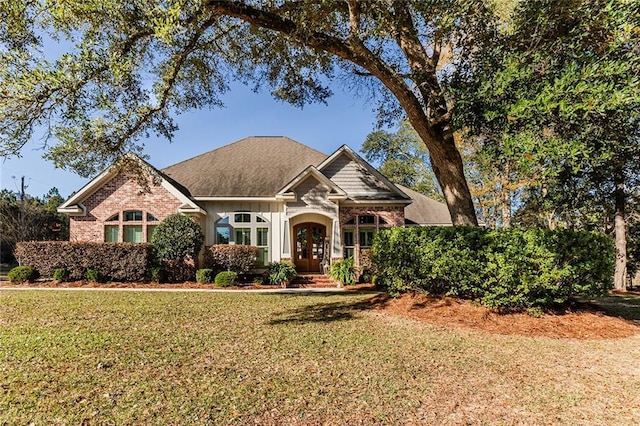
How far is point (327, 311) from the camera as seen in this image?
30.2 feet

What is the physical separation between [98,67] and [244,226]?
986cm

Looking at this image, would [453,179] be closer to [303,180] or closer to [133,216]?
[303,180]

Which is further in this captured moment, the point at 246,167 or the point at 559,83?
the point at 246,167

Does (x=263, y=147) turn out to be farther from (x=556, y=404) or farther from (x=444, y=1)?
(x=556, y=404)

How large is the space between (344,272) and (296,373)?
10077 millimetres

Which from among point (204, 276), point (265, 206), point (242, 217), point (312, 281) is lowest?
point (312, 281)

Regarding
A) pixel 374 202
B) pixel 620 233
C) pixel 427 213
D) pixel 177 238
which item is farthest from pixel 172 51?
pixel 620 233

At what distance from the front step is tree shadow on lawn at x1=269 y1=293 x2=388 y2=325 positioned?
13.3ft

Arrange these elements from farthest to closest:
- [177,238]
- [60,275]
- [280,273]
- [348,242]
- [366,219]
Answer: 1. [348,242]
2. [366,219]
3. [280,273]
4. [177,238]
5. [60,275]

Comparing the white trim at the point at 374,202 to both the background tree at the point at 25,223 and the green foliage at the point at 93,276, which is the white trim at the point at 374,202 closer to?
the green foliage at the point at 93,276

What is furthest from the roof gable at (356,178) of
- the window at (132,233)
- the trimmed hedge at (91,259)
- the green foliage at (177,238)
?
the trimmed hedge at (91,259)

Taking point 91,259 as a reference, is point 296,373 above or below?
below

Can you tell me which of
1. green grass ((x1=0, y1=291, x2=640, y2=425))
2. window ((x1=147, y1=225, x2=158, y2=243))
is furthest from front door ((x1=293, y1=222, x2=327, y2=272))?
green grass ((x1=0, y1=291, x2=640, y2=425))

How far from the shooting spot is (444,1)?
7125 millimetres
